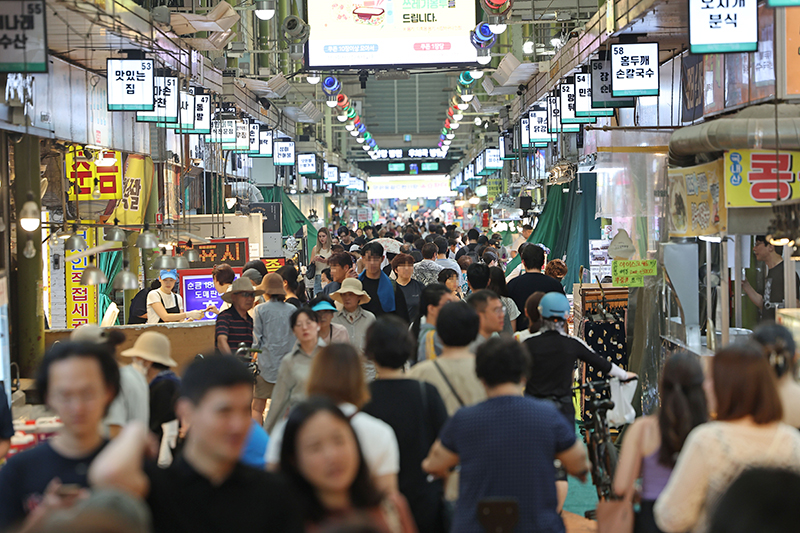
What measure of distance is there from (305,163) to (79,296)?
15.9 metres

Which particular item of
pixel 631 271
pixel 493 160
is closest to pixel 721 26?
pixel 631 271

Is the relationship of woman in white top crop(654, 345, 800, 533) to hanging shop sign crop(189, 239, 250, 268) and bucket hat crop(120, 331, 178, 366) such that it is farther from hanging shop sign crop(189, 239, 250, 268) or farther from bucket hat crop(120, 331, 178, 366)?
hanging shop sign crop(189, 239, 250, 268)

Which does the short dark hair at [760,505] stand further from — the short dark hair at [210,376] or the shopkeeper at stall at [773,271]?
the shopkeeper at stall at [773,271]

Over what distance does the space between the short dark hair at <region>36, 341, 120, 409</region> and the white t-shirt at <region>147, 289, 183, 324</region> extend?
287 inches

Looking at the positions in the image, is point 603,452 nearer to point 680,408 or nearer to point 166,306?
point 680,408

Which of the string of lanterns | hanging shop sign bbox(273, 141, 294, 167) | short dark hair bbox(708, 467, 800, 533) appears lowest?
short dark hair bbox(708, 467, 800, 533)

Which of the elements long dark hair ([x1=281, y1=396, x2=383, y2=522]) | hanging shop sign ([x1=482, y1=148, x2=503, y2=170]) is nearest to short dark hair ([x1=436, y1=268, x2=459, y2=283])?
long dark hair ([x1=281, y1=396, x2=383, y2=522])

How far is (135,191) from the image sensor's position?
13062mm

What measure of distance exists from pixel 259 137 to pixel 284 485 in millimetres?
17682

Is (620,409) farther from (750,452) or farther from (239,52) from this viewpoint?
(239,52)

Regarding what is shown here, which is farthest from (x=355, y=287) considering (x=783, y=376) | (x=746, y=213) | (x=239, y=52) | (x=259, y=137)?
(x=259, y=137)

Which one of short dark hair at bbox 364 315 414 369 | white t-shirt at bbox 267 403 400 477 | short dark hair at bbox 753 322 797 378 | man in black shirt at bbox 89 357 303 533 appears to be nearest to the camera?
man in black shirt at bbox 89 357 303 533

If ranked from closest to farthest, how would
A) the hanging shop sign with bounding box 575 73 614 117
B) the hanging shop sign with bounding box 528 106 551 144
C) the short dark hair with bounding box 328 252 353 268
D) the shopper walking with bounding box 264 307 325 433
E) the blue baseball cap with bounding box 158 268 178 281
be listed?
the shopper walking with bounding box 264 307 325 433 → the short dark hair with bounding box 328 252 353 268 → the blue baseball cap with bounding box 158 268 178 281 → the hanging shop sign with bounding box 575 73 614 117 → the hanging shop sign with bounding box 528 106 551 144

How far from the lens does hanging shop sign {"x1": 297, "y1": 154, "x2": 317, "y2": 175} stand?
91.9 feet
